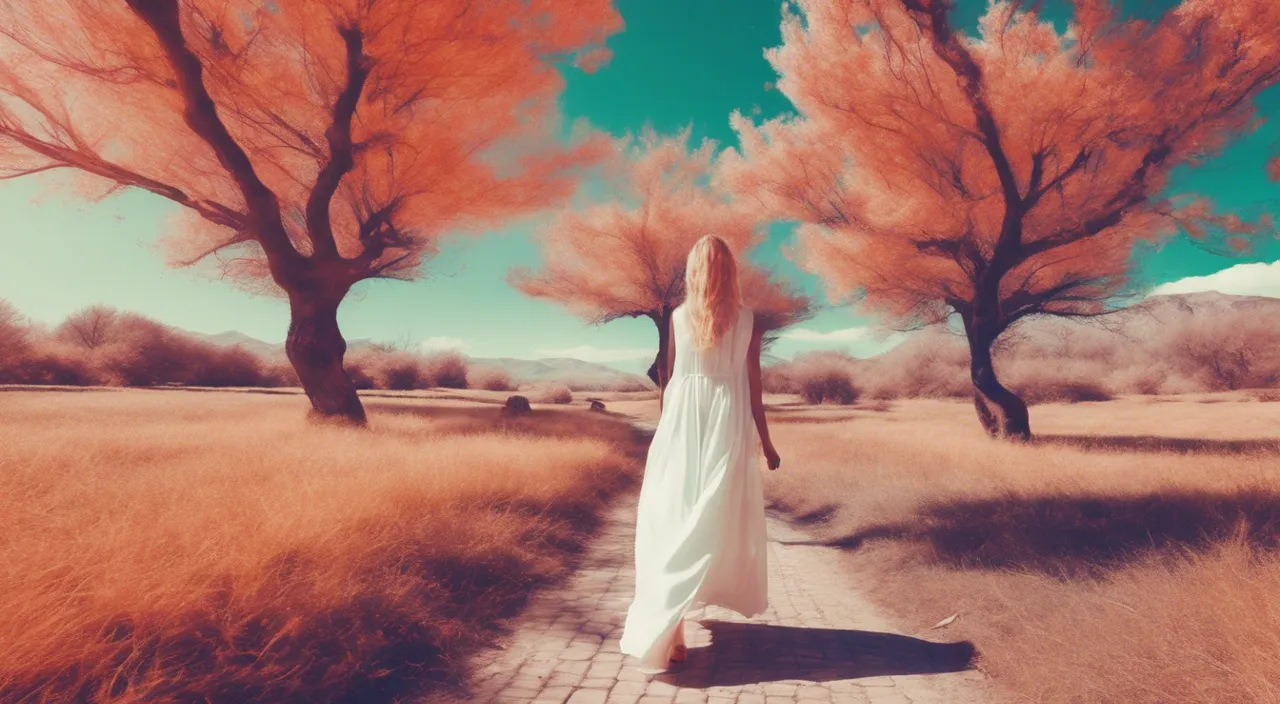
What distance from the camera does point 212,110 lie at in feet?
37.8

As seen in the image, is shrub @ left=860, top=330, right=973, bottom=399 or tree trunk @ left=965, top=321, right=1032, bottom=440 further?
shrub @ left=860, top=330, right=973, bottom=399

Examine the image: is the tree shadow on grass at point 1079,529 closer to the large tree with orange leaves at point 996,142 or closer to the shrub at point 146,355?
the large tree with orange leaves at point 996,142

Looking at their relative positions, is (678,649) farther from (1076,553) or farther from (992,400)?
(992,400)

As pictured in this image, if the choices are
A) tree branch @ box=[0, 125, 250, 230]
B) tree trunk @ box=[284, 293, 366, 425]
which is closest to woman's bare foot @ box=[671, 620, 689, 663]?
tree trunk @ box=[284, 293, 366, 425]

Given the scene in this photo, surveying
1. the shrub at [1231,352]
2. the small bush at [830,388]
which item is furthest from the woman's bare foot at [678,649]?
the small bush at [830,388]

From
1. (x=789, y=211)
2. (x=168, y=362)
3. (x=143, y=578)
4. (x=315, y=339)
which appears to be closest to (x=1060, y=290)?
(x=789, y=211)

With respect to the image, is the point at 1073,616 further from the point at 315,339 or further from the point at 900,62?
the point at 315,339

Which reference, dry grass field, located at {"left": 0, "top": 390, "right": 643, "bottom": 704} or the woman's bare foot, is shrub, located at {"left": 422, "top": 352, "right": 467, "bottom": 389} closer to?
dry grass field, located at {"left": 0, "top": 390, "right": 643, "bottom": 704}

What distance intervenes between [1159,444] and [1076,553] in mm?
10948

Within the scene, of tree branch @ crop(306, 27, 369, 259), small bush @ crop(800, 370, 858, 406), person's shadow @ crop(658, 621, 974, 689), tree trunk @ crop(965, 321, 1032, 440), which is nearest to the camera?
person's shadow @ crop(658, 621, 974, 689)

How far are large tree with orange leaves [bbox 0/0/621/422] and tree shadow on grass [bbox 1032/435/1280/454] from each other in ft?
40.7

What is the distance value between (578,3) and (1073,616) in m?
13.2

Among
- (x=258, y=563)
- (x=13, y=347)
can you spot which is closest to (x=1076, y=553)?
(x=258, y=563)

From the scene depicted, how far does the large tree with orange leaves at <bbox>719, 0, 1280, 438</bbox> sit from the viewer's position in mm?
11672
